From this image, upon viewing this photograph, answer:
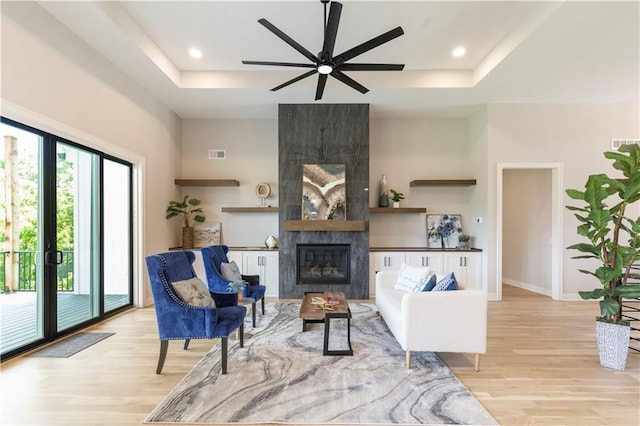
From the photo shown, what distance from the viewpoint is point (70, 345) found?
3188mm

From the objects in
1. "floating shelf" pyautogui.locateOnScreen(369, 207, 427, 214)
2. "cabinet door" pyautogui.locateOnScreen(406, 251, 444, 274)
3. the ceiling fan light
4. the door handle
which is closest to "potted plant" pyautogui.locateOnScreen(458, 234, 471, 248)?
"cabinet door" pyautogui.locateOnScreen(406, 251, 444, 274)

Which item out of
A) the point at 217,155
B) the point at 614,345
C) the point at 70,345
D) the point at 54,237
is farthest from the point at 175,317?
the point at 217,155

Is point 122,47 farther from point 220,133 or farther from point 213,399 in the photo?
point 213,399

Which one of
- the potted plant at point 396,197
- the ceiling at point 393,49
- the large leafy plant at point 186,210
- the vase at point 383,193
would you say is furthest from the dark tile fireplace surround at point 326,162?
the large leafy plant at point 186,210

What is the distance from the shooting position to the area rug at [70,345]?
2967 millimetres

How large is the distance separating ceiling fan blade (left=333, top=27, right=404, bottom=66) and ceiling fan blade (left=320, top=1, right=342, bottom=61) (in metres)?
0.12

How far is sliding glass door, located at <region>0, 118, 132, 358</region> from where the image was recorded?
2.93 metres

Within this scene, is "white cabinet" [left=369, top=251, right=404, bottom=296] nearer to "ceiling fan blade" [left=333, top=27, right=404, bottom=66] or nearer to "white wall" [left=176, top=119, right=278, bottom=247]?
"white wall" [left=176, top=119, right=278, bottom=247]

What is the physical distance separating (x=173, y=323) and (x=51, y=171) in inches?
89.5

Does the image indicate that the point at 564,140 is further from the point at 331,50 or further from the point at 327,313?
the point at 327,313

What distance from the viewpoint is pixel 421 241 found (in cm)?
593

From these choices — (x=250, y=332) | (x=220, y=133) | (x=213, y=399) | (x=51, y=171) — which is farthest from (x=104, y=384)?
(x=220, y=133)

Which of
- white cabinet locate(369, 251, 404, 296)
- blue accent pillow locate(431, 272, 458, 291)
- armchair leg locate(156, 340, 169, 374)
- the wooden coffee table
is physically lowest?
armchair leg locate(156, 340, 169, 374)

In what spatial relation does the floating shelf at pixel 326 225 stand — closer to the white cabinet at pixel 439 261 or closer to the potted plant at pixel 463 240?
the white cabinet at pixel 439 261
